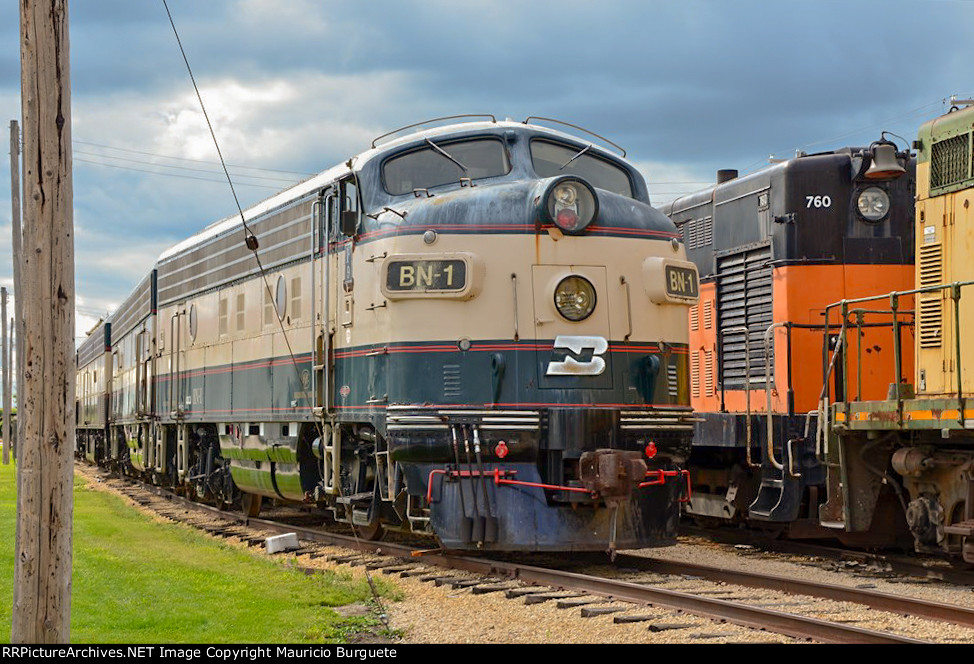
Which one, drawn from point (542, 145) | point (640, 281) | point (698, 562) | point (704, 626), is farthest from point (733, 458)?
point (704, 626)

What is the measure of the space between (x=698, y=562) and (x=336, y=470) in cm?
385

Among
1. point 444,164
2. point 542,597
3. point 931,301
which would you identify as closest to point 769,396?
point 931,301

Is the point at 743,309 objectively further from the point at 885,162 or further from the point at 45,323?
the point at 45,323

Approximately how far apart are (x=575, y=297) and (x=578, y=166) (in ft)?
5.93

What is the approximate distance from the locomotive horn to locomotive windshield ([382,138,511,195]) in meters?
4.03

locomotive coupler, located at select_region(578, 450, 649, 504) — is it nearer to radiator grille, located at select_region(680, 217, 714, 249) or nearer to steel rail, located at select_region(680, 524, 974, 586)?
steel rail, located at select_region(680, 524, 974, 586)

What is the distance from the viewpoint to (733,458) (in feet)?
47.0

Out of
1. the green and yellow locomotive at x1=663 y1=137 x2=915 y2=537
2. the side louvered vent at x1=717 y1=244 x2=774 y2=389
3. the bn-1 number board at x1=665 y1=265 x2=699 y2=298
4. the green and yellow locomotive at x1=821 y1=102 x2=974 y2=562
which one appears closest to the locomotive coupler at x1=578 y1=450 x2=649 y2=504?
the bn-1 number board at x1=665 y1=265 x2=699 y2=298

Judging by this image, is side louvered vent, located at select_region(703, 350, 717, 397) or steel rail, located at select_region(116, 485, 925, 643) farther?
side louvered vent, located at select_region(703, 350, 717, 397)

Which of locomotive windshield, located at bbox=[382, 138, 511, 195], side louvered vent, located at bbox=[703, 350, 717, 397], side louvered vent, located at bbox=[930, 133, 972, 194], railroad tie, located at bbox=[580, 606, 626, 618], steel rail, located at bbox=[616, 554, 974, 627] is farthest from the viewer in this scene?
side louvered vent, located at bbox=[703, 350, 717, 397]

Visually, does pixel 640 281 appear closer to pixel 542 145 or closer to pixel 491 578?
pixel 542 145

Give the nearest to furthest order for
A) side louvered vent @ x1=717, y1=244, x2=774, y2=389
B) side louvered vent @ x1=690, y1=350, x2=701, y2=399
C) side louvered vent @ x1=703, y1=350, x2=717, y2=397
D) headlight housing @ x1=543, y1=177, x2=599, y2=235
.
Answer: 1. headlight housing @ x1=543, y1=177, x2=599, y2=235
2. side louvered vent @ x1=717, y1=244, x2=774, y2=389
3. side louvered vent @ x1=703, y1=350, x2=717, y2=397
4. side louvered vent @ x1=690, y1=350, x2=701, y2=399

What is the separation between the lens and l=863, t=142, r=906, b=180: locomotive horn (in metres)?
12.9

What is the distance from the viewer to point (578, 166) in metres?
12.4
